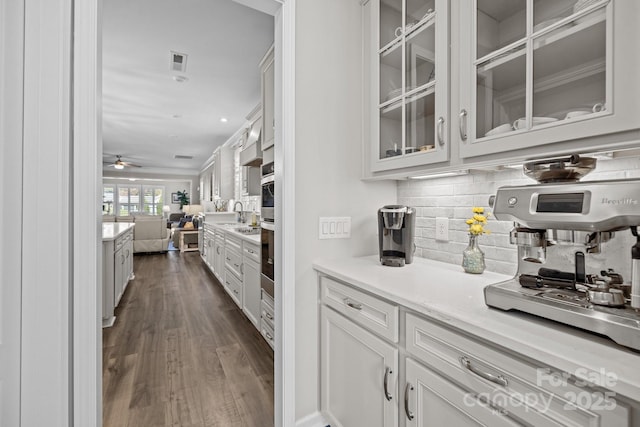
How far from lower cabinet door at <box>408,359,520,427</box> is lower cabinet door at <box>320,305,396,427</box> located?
0.21 feet

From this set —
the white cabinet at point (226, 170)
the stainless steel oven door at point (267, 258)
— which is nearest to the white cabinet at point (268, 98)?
the stainless steel oven door at point (267, 258)

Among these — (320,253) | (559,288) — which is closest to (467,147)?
(559,288)

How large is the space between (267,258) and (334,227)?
2.87 ft

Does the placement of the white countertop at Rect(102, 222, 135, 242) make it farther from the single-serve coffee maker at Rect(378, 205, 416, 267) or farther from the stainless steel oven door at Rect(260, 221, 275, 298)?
the single-serve coffee maker at Rect(378, 205, 416, 267)

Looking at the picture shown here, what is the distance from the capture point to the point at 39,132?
1027mm

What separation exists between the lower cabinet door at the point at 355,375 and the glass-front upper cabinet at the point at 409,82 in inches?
31.1

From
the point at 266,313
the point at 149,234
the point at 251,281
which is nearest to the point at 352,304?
the point at 266,313

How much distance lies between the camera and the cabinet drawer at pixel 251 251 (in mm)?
2629

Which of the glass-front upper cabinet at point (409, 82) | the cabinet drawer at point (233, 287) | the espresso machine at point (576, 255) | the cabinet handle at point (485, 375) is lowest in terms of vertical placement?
the cabinet drawer at point (233, 287)

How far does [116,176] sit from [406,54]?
13.5m

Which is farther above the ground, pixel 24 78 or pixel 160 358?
pixel 24 78

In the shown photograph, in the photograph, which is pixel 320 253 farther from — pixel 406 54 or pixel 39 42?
pixel 39 42

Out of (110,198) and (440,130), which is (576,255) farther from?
(110,198)

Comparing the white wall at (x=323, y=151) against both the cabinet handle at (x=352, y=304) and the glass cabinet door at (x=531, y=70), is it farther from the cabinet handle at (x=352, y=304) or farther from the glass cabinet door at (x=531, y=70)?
the glass cabinet door at (x=531, y=70)
